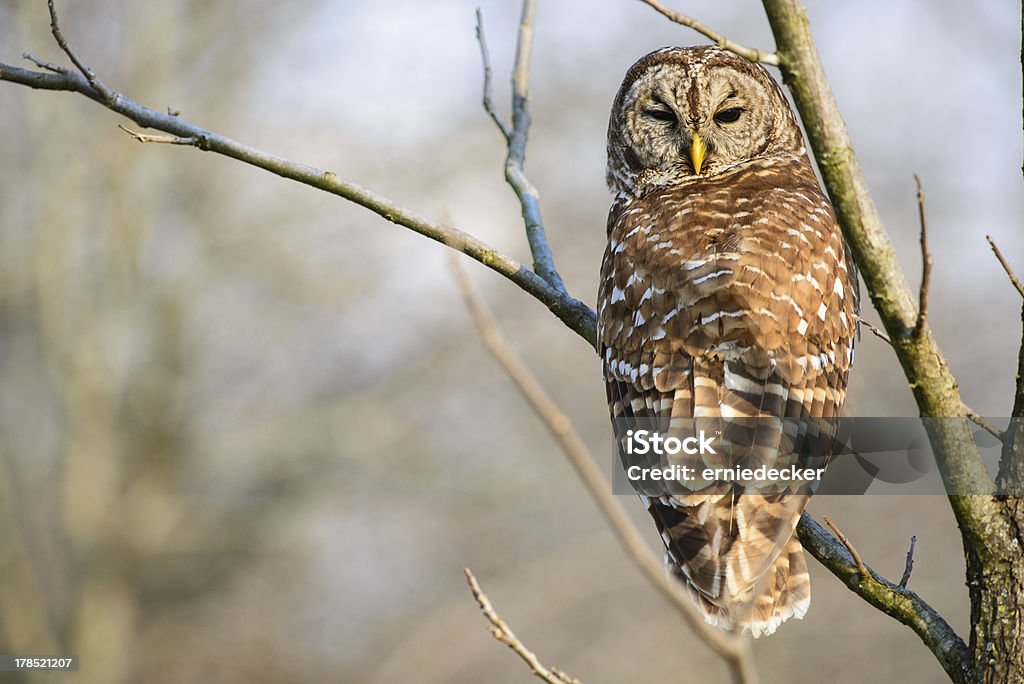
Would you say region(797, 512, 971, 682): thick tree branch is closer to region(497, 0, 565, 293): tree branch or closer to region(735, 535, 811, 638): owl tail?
region(735, 535, 811, 638): owl tail

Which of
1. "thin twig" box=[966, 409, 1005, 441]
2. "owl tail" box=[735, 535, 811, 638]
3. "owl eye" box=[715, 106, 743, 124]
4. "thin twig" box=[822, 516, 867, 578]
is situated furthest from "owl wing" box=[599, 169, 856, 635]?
"owl eye" box=[715, 106, 743, 124]

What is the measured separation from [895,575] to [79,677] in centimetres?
1348

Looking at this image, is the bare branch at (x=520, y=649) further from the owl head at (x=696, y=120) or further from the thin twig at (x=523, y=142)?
the owl head at (x=696, y=120)

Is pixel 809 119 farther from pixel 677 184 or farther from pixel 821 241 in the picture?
pixel 677 184

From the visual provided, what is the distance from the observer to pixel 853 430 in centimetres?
→ 363

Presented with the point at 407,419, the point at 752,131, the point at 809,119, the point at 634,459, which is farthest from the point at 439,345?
the point at 809,119

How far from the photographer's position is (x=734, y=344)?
10.8 ft

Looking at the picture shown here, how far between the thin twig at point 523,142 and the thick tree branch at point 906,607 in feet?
5.26

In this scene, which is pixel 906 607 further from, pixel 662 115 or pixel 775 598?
pixel 662 115

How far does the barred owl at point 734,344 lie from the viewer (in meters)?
3.12

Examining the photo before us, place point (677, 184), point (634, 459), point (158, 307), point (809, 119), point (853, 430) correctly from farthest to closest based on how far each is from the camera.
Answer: point (158, 307), point (677, 184), point (853, 430), point (634, 459), point (809, 119)

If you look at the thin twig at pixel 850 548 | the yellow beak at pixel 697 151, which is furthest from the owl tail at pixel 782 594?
the yellow beak at pixel 697 151

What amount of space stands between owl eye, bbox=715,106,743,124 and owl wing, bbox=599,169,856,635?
1041 millimetres

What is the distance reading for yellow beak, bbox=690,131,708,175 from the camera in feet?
14.6
